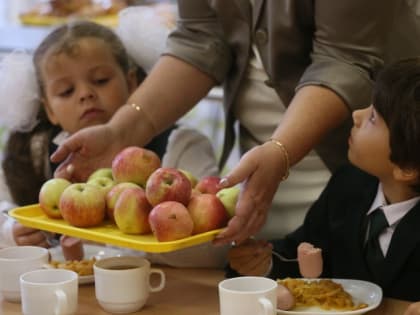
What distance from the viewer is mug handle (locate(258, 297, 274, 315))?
1.28 meters

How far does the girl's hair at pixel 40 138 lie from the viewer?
85.2 inches

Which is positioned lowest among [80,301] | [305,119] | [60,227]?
[80,301]

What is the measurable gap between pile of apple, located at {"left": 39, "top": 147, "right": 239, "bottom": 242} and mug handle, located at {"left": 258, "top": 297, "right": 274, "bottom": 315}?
19cm

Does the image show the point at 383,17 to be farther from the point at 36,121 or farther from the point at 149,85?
the point at 36,121

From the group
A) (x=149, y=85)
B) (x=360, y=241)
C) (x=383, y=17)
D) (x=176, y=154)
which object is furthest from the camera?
(x=176, y=154)

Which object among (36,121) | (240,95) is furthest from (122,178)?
(36,121)

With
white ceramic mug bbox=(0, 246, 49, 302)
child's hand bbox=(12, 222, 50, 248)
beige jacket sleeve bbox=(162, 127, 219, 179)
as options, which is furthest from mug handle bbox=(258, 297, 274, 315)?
beige jacket sleeve bbox=(162, 127, 219, 179)

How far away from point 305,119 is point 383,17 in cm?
27

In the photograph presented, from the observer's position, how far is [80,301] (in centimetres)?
151

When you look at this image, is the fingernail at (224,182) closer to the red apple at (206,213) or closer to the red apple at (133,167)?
the red apple at (206,213)

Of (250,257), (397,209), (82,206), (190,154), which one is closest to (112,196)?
(82,206)

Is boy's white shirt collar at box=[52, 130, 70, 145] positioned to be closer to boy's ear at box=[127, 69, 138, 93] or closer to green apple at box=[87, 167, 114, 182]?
boy's ear at box=[127, 69, 138, 93]

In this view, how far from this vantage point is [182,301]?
4.96 ft

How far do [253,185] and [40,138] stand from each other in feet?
2.96
